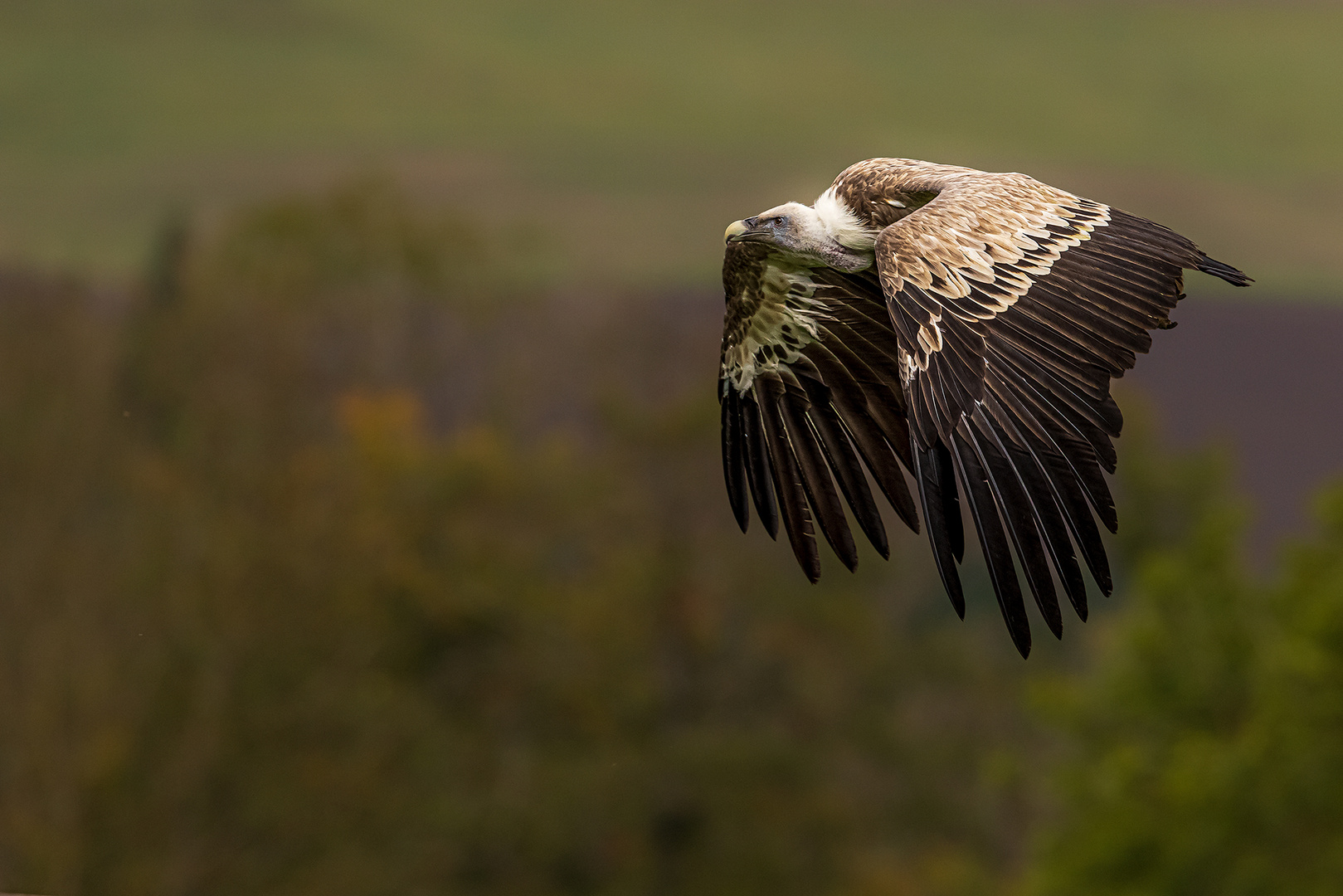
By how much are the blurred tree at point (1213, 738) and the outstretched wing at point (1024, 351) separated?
43.0 ft

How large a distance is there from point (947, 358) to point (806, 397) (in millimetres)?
2166

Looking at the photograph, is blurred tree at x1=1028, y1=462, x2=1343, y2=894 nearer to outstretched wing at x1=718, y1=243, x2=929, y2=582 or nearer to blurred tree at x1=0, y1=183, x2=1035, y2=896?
blurred tree at x1=0, y1=183, x2=1035, y2=896

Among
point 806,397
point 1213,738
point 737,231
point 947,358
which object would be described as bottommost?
point 1213,738

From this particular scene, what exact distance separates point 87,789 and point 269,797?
361 centimetres

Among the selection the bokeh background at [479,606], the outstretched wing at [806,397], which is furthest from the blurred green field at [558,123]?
the outstretched wing at [806,397]

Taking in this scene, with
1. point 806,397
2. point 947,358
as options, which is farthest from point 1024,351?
point 806,397

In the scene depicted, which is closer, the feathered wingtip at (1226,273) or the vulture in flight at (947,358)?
the vulture in flight at (947,358)

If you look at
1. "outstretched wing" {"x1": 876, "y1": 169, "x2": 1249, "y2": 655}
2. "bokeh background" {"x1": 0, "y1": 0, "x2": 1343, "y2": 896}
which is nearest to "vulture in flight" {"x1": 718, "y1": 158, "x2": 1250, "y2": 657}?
"outstretched wing" {"x1": 876, "y1": 169, "x2": 1249, "y2": 655}

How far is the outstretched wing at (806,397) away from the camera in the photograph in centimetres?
733

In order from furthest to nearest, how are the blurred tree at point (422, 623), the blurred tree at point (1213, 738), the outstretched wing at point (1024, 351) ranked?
the blurred tree at point (422, 623) → the blurred tree at point (1213, 738) → the outstretched wing at point (1024, 351)

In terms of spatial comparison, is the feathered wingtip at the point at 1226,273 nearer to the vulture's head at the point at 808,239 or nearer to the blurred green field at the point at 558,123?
the vulture's head at the point at 808,239

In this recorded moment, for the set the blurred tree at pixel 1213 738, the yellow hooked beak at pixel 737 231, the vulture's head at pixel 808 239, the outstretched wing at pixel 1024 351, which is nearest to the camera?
the outstretched wing at pixel 1024 351

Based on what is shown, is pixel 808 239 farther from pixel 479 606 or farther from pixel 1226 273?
pixel 479 606

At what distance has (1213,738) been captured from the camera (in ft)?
75.9
